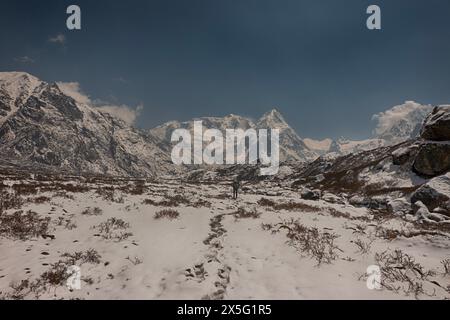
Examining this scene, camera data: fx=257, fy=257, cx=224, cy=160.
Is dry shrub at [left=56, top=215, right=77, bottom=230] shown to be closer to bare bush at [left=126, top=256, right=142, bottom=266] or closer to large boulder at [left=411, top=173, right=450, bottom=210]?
bare bush at [left=126, top=256, right=142, bottom=266]

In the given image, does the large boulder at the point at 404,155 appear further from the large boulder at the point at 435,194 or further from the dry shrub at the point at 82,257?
the dry shrub at the point at 82,257

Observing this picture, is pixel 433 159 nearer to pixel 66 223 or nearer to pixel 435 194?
pixel 435 194

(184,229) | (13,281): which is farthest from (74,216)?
(13,281)

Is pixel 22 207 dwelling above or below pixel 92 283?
above

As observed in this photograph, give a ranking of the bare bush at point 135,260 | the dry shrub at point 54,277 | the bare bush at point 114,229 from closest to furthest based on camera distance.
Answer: the dry shrub at point 54,277 → the bare bush at point 135,260 → the bare bush at point 114,229

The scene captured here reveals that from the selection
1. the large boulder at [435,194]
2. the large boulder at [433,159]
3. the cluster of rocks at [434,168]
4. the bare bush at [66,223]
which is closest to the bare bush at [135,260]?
the bare bush at [66,223]

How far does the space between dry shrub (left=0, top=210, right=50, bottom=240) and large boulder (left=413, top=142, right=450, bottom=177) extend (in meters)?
41.5

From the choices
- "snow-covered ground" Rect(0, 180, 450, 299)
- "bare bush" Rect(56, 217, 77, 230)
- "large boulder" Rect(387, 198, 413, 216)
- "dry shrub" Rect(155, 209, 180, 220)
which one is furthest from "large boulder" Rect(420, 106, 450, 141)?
"bare bush" Rect(56, 217, 77, 230)

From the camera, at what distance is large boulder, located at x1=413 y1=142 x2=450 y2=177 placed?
32900mm

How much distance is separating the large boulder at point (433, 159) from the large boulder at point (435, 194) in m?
9.53

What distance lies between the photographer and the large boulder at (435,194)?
2295 cm
